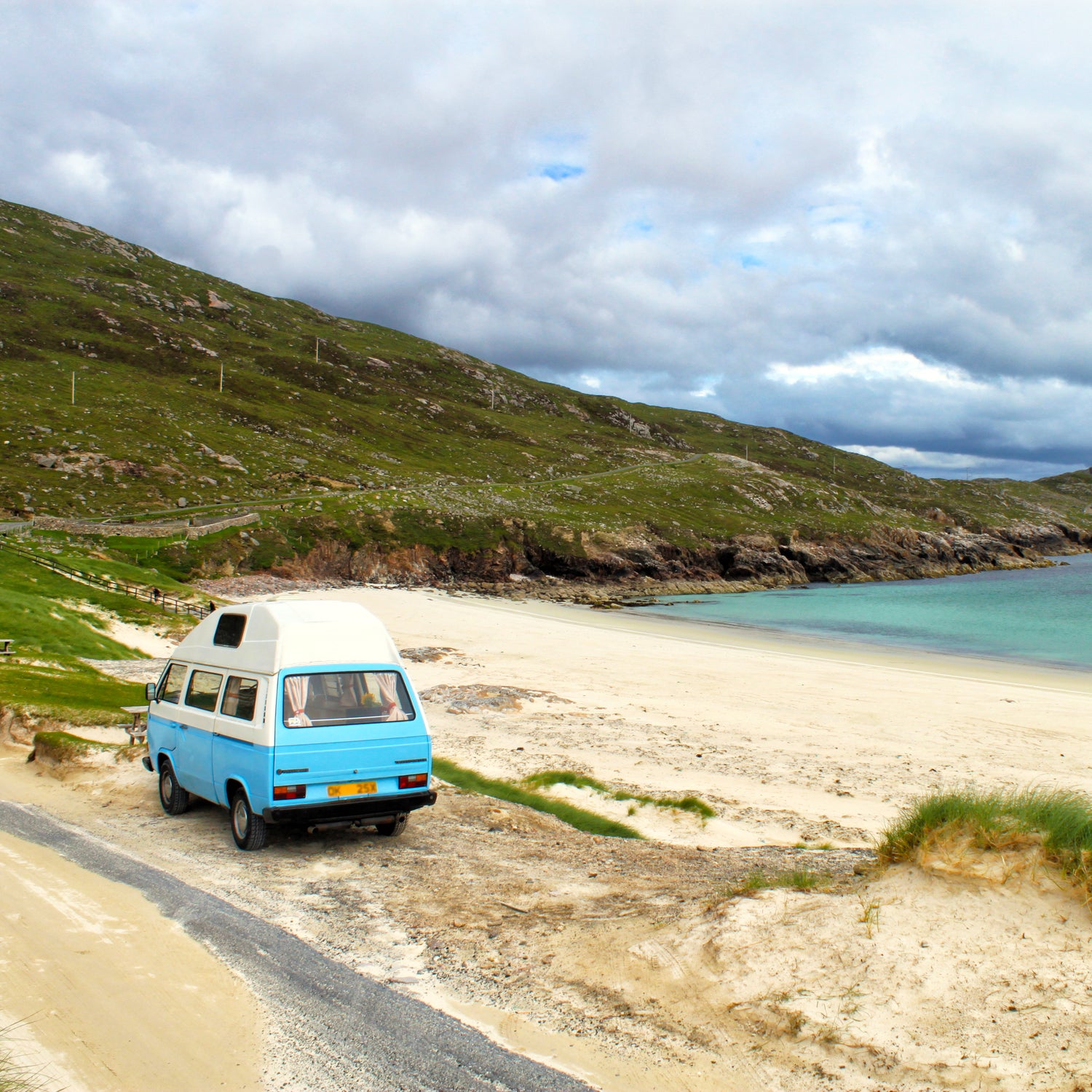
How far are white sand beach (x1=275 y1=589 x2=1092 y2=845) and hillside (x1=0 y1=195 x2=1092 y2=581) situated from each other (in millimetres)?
35760

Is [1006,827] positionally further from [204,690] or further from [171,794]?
[171,794]

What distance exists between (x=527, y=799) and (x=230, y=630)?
6.93 metres

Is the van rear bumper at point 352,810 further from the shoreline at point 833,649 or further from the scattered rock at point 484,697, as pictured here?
the shoreline at point 833,649

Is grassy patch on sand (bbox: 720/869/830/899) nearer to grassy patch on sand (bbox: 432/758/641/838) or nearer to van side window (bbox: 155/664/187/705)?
grassy patch on sand (bbox: 432/758/641/838)

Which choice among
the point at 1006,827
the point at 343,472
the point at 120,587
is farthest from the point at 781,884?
the point at 343,472

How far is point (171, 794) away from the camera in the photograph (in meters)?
13.2

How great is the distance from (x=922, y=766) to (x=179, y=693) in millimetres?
18202

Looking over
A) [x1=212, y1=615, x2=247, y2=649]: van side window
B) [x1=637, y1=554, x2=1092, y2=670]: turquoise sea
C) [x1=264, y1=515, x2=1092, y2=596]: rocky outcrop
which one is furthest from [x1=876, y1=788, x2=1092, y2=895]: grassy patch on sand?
[x1=264, y1=515, x2=1092, y2=596]: rocky outcrop

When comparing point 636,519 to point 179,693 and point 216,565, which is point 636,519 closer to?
point 216,565

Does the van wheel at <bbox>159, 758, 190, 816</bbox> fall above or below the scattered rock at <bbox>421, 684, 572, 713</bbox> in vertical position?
above

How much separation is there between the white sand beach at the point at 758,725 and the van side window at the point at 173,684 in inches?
278

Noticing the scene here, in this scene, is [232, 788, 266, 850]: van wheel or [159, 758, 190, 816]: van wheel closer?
[232, 788, 266, 850]: van wheel

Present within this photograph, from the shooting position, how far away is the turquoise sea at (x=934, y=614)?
51.6 m

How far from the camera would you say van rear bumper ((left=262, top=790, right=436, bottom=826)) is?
10.4 meters
